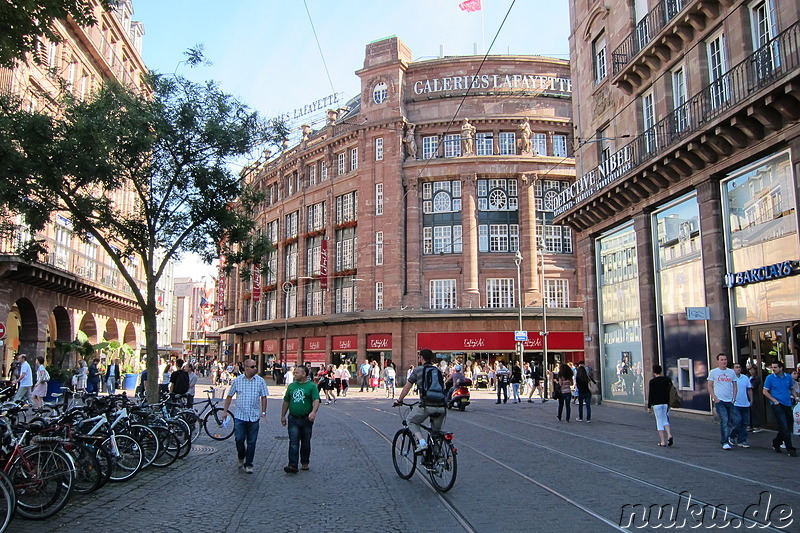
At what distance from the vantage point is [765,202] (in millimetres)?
15695

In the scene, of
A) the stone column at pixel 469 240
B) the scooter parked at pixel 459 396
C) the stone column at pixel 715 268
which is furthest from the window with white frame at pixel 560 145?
the stone column at pixel 715 268

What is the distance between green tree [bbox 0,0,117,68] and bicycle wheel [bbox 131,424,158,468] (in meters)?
5.58

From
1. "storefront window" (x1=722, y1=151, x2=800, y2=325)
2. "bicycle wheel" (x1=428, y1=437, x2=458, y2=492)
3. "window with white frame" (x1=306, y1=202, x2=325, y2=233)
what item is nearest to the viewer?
"bicycle wheel" (x1=428, y1=437, x2=458, y2=492)

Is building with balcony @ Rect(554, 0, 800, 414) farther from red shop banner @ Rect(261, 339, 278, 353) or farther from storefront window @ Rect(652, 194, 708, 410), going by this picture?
red shop banner @ Rect(261, 339, 278, 353)

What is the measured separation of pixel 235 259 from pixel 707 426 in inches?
513

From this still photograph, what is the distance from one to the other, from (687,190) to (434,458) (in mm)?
14041

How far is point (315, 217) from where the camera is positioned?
175 ft

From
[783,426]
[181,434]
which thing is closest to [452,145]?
[783,426]

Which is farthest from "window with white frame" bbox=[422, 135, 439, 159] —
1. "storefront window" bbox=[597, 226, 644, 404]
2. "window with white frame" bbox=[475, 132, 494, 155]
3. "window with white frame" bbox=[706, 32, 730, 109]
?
"window with white frame" bbox=[706, 32, 730, 109]

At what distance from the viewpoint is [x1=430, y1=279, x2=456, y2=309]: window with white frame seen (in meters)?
44.2

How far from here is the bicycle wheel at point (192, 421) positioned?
42.6 ft

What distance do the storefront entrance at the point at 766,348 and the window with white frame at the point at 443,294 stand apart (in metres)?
27.9

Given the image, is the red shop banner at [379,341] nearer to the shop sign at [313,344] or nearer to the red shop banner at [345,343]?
the red shop banner at [345,343]

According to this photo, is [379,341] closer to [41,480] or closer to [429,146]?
[429,146]
